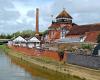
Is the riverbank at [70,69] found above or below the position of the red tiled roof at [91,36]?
below


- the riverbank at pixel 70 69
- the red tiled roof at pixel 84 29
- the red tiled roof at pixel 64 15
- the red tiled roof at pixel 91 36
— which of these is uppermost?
the red tiled roof at pixel 64 15

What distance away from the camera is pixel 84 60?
111 ft

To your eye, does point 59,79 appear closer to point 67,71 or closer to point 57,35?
point 67,71

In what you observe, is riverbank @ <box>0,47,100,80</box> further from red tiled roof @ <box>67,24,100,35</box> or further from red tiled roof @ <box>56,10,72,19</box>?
red tiled roof @ <box>56,10,72,19</box>

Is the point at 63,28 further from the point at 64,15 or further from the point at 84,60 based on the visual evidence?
the point at 84,60

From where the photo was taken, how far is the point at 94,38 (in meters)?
55.6

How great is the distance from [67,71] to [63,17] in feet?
145

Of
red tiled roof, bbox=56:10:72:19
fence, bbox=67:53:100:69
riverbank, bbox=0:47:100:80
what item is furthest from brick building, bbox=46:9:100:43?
fence, bbox=67:53:100:69

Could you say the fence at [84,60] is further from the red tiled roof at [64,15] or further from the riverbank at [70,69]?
the red tiled roof at [64,15]

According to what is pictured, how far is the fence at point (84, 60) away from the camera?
30984 mm

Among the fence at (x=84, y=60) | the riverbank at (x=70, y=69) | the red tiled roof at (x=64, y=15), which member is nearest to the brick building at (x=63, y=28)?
the red tiled roof at (x=64, y=15)

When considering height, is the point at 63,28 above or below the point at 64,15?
below

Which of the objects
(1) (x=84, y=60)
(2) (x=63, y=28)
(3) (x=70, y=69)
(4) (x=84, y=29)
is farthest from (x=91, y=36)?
(1) (x=84, y=60)

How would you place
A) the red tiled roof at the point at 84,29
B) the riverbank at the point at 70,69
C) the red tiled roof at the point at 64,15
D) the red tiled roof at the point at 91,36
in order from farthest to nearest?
the red tiled roof at the point at 64,15, the red tiled roof at the point at 84,29, the red tiled roof at the point at 91,36, the riverbank at the point at 70,69
